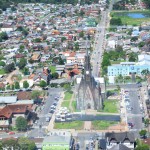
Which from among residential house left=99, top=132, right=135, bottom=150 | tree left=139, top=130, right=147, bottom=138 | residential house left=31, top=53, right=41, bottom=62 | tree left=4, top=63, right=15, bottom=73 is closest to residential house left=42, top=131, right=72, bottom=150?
residential house left=99, top=132, right=135, bottom=150

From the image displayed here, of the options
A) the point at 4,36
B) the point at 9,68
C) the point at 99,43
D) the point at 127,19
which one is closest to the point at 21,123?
the point at 9,68

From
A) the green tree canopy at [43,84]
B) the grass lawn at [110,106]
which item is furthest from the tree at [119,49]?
the grass lawn at [110,106]

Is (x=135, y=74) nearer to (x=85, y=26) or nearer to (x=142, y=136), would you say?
(x=142, y=136)

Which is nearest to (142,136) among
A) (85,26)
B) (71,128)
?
(71,128)

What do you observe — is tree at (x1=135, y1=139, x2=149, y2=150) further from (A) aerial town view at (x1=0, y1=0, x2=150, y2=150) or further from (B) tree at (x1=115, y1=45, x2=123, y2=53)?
(B) tree at (x1=115, y1=45, x2=123, y2=53)

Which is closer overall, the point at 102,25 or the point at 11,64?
the point at 11,64

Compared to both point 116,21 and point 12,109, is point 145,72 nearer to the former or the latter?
point 12,109
